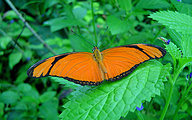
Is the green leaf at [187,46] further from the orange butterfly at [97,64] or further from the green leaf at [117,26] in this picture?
the green leaf at [117,26]

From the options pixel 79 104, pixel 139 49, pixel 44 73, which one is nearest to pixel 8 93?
pixel 44 73

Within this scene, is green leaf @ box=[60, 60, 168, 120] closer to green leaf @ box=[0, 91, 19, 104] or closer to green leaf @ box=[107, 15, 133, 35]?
green leaf @ box=[107, 15, 133, 35]

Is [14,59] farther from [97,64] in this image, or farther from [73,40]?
[97,64]

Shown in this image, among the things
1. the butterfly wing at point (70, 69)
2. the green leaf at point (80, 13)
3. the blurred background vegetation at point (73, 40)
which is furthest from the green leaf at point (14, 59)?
the butterfly wing at point (70, 69)

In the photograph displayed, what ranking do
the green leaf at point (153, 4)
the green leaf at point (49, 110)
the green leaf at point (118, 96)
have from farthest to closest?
the green leaf at point (49, 110)
the green leaf at point (153, 4)
the green leaf at point (118, 96)

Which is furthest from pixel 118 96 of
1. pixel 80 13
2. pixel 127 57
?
pixel 80 13

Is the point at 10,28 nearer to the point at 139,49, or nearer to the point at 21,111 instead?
the point at 21,111
